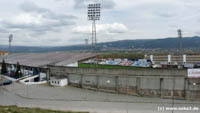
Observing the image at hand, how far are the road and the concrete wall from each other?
1.29 meters

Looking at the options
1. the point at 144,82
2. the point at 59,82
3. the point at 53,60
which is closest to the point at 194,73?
the point at 144,82

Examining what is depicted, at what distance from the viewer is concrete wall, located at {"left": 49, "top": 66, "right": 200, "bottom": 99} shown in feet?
76.2

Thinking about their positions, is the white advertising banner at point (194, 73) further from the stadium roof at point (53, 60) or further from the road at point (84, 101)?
the stadium roof at point (53, 60)

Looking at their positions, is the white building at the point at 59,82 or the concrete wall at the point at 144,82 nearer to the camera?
the concrete wall at the point at 144,82

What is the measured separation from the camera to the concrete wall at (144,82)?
76.2 feet

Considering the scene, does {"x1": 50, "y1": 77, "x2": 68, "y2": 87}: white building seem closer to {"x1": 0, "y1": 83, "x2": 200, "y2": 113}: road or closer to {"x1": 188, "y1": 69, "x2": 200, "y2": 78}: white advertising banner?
{"x1": 0, "y1": 83, "x2": 200, "y2": 113}: road

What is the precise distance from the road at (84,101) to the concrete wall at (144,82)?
1.29 metres

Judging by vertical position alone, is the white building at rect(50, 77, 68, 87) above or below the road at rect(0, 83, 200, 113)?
above

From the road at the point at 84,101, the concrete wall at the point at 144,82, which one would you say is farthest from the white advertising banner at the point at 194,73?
the road at the point at 84,101

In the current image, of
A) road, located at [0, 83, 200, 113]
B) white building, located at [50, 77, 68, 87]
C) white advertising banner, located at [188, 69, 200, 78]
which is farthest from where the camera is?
white building, located at [50, 77, 68, 87]

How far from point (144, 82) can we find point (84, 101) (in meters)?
9.00

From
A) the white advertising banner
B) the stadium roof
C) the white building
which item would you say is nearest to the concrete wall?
the white advertising banner

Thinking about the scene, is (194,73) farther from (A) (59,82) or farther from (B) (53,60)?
(B) (53,60)

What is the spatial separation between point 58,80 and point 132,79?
1352cm
